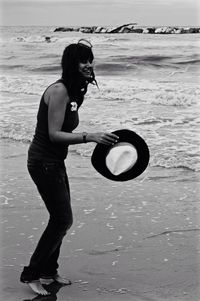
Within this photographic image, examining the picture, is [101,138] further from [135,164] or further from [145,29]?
[145,29]

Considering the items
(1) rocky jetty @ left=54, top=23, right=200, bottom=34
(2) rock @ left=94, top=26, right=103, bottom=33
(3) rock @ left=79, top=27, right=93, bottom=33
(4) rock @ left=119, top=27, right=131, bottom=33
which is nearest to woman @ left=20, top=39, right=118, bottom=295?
(1) rocky jetty @ left=54, top=23, right=200, bottom=34

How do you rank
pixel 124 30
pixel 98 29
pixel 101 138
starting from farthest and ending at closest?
pixel 98 29 < pixel 124 30 < pixel 101 138

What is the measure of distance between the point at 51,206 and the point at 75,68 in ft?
2.47

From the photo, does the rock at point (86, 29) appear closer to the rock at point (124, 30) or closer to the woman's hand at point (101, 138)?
the rock at point (124, 30)

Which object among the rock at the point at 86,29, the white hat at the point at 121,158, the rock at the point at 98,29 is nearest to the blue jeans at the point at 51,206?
the white hat at the point at 121,158

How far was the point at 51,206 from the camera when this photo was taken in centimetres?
331

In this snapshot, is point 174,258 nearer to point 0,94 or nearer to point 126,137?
point 126,137

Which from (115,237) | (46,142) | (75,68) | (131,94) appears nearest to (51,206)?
(46,142)

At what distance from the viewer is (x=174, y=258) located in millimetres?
4043

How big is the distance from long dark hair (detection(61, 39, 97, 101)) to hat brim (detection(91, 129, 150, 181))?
0.31m

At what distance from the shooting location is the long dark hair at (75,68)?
10.4 feet

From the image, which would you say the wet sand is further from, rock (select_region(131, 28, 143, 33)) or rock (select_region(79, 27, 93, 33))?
rock (select_region(79, 27, 93, 33))

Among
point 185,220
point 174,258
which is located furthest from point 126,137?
point 185,220

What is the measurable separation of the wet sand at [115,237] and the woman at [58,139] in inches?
12.7
